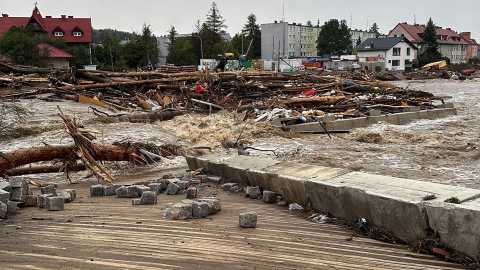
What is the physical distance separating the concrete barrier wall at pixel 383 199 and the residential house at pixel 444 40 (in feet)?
273

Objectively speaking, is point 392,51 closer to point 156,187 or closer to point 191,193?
point 156,187

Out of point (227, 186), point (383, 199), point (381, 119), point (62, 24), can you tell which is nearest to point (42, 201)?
point (227, 186)

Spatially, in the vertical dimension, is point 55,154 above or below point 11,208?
above

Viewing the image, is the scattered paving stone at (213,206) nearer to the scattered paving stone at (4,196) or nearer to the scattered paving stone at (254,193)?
the scattered paving stone at (254,193)

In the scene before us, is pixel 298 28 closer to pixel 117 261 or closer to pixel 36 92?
pixel 36 92

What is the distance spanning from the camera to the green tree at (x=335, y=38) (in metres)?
88.6

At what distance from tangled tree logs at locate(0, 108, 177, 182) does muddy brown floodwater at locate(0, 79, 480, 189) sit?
15.9 inches

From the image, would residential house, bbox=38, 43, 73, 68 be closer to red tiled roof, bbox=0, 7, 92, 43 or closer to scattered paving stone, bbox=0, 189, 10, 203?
red tiled roof, bbox=0, 7, 92, 43

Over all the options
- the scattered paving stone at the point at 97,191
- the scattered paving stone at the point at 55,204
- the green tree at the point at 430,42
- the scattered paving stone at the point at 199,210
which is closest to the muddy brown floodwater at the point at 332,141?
the scattered paving stone at the point at 97,191

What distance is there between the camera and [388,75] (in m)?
44.7

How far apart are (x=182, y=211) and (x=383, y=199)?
6.90 ft

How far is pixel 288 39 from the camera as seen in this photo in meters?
99.9

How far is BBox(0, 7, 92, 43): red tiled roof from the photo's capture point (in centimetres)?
6106

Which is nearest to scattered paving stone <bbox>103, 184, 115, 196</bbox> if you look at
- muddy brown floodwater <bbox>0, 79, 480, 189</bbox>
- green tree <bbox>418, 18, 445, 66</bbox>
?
muddy brown floodwater <bbox>0, 79, 480, 189</bbox>
